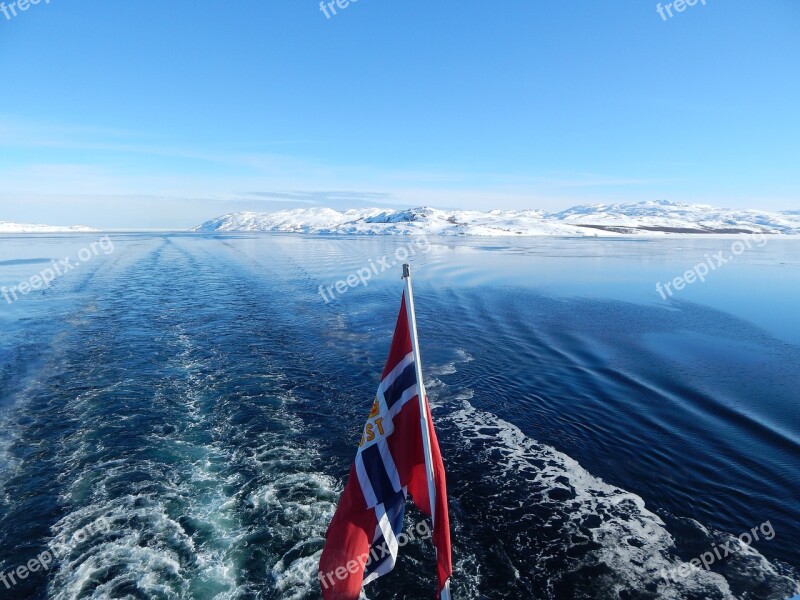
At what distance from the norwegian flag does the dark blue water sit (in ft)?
10.3

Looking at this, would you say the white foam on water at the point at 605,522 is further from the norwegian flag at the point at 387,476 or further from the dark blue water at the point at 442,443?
the norwegian flag at the point at 387,476

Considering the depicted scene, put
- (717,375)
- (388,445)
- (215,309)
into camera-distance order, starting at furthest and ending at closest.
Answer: (215,309), (717,375), (388,445)

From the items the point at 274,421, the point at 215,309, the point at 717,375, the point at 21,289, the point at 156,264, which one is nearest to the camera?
the point at 274,421

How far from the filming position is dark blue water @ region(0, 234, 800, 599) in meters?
8.40

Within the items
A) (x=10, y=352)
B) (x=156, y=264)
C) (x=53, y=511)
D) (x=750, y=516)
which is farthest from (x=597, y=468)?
(x=156, y=264)

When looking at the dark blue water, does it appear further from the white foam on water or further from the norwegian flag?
the norwegian flag

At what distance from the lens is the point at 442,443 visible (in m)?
12.9

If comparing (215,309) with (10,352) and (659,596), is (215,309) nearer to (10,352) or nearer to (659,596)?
(10,352)

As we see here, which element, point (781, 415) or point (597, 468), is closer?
point (597, 468)

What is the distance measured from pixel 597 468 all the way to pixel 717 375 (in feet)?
35.2

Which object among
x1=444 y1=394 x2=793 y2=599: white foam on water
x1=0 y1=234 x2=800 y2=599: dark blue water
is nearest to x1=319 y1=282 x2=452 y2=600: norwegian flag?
x1=0 y1=234 x2=800 y2=599: dark blue water

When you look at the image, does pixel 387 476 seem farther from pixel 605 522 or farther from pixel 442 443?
pixel 442 443

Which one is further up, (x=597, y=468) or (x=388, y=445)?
(x=388, y=445)

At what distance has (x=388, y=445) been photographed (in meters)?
6.14
